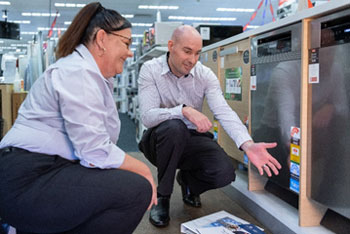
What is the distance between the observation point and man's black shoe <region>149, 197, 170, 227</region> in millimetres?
1845

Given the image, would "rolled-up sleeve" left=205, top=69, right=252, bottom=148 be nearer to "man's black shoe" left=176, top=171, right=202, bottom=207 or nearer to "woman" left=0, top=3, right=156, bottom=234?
"man's black shoe" left=176, top=171, right=202, bottom=207

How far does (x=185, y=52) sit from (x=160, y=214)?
0.87 m

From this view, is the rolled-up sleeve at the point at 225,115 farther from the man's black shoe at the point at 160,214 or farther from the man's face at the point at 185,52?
the man's black shoe at the point at 160,214

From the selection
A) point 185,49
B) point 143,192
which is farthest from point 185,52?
point 143,192

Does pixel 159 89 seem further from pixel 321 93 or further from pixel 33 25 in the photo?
pixel 33 25

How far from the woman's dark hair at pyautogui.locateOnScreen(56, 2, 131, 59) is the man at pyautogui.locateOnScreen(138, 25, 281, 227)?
25.6 inches

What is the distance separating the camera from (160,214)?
1.87 metres

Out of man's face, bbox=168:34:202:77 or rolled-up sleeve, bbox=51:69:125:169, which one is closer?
rolled-up sleeve, bbox=51:69:125:169

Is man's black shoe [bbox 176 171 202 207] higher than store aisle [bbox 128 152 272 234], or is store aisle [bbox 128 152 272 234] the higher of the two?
man's black shoe [bbox 176 171 202 207]

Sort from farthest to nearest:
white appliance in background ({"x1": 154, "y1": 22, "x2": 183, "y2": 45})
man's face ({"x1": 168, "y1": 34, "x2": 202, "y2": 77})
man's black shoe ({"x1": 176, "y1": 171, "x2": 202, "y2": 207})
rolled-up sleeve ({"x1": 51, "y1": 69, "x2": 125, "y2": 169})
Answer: white appliance in background ({"x1": 154, "y1": 22, "x2": 183, "y2": 45})
man's black shoe ({"x1": 176, "y1": 171, "x2": 202, "y2": 207})
man's face ({"x1": 168, "y1": 34, "x2": 202, "y2": 77})
rolled-up sleeve ({"x1": 51, "y1": 69, "x2": 125, "y2": 169})

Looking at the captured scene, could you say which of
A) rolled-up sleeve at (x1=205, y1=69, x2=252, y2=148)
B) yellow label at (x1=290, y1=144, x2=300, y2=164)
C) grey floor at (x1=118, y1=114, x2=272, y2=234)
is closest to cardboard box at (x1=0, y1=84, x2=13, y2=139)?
grey floor at (x1=118, y1=114, x2=272, y2=234)

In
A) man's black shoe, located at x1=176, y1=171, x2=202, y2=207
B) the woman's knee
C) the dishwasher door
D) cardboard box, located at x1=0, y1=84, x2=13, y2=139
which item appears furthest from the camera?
cardboard box, located at x1=0, y1=84, x2=13, y2=139

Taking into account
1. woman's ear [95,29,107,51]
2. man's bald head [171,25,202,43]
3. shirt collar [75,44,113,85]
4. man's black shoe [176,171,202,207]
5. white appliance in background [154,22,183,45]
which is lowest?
man's black shoe [176,171,202,207]

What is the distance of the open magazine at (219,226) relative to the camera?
5.30 ft
